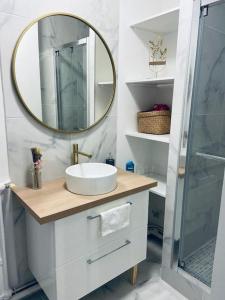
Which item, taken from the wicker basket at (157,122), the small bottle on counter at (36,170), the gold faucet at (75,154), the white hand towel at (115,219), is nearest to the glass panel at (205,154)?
the wicker basket at (157,122)

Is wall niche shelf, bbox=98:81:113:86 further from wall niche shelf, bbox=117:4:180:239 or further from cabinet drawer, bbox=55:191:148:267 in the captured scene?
cabinet drawer, bbox=55:191:148:267

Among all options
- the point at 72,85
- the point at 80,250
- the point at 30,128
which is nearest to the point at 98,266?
the point at 80,250

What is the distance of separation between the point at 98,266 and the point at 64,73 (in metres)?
1.19

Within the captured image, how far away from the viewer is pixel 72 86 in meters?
1.60

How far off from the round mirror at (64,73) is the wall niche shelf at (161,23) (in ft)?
1.08

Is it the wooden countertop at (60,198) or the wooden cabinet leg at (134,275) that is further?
the wooden cabinet leg at (134,275)

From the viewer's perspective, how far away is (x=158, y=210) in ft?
7.23

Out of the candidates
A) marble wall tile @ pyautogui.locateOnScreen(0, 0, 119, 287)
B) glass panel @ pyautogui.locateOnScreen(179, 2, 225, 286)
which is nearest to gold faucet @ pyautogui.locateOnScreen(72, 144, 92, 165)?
marble wall tile @ pyautogui.locateOnScreen(0, 0, 119, 287)

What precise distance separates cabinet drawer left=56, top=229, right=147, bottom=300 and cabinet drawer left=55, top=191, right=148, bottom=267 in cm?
4

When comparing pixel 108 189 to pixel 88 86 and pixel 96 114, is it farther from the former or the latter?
pixel 88 86

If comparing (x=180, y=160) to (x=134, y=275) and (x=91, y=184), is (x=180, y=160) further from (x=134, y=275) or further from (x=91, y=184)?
(x=134, y=275)

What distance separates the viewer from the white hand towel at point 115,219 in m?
1.33

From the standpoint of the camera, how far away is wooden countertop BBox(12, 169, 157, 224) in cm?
116

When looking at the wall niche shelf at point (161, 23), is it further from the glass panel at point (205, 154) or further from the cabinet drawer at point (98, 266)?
the cabinet drawer at point (98, 266)
